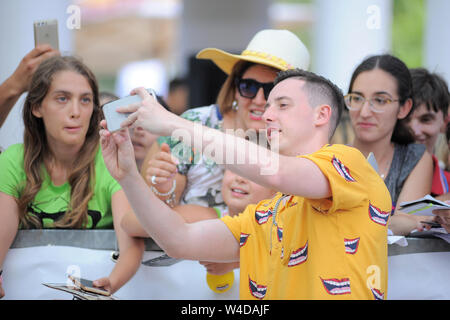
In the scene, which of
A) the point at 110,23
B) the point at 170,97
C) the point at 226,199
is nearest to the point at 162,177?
the point at 226,199

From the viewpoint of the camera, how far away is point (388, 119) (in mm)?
3213

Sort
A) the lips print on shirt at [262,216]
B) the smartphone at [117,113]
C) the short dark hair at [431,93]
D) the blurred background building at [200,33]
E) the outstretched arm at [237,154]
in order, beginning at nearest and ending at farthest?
the outstretched arm at [237,154], the smartphone at [117,113], the lips print on shirt at [262,216], the short dark hair at [431,93], the blurred background building at [200,33]

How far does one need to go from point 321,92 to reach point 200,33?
34.5 ft

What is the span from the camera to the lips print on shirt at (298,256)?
6.91ft

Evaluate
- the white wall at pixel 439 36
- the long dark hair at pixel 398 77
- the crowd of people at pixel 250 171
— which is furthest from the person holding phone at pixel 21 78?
the white wall at pixel 439 36

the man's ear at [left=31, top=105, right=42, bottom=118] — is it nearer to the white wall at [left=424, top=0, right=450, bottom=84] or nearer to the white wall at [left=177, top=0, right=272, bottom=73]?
the white wall at [left=424, top=0, right=450, bottom=84]

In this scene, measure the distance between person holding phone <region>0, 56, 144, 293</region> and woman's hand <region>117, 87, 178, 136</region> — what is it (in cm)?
106

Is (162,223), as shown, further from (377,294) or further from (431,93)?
(431,93)

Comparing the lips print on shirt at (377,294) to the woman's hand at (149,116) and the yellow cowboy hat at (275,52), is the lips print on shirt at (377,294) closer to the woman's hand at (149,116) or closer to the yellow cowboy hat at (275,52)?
the woman's hand at (149,116)

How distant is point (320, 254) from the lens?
80.3 inches

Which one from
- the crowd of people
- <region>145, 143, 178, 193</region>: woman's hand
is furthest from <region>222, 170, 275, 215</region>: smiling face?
<region>145, 143, 178, 193</region>: woman's hand

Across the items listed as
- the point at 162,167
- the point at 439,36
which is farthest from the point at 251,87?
the point at 439,36

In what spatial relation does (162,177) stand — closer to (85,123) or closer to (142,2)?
(85,123)

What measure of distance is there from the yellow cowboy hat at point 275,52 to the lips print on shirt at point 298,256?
4.31 feet
